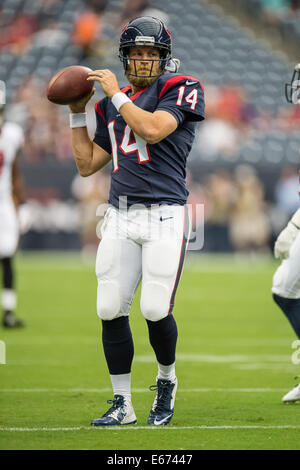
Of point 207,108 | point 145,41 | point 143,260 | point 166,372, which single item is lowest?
point 207,108

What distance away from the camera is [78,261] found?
54.1ft

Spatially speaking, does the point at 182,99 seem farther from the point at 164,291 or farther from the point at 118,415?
the point at 118,415

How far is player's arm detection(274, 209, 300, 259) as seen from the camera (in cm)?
469

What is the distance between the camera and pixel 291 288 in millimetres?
4805

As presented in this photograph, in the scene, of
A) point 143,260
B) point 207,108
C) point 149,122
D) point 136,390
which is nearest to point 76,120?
point 149,122

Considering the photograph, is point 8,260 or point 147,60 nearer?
point 147,60

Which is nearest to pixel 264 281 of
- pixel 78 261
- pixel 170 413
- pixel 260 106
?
pixel 78 261

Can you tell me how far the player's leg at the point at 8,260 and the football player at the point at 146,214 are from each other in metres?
4.09

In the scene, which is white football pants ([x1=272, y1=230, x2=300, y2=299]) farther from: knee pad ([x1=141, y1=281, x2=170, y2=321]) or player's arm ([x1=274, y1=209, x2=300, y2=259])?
knee pad ([x1=141, y1=281, x2=170, y2=321])

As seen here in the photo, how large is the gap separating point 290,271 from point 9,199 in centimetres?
453

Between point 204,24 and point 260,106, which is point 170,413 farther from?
point 204,24

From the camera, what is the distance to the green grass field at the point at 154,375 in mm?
3826

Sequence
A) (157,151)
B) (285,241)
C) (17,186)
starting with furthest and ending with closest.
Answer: (17,186)
(285,241)
(157,151)

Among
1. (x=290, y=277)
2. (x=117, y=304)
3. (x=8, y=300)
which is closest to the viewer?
(x=117, y=304)
